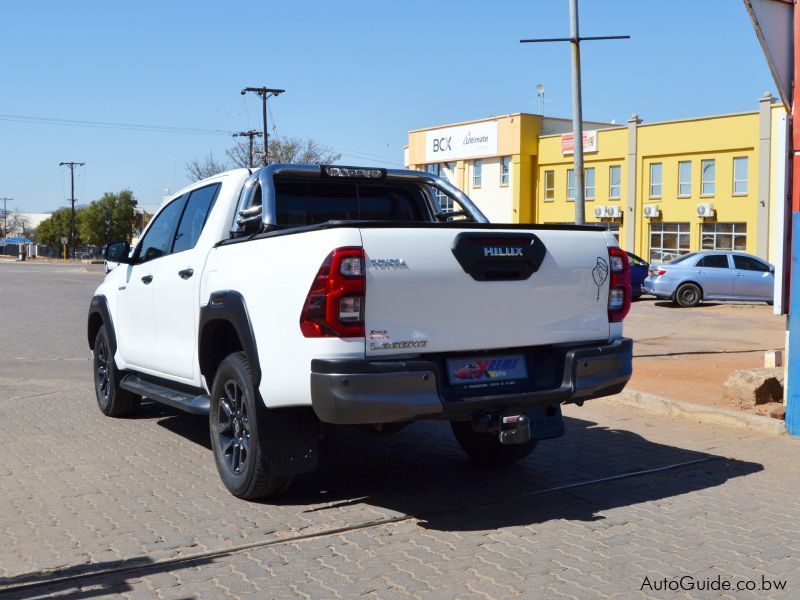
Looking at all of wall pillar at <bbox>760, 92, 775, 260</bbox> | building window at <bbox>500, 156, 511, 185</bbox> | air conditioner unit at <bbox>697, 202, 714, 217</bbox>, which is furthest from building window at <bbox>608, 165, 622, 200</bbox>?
wall pillar at <bbox>760, 92, 775, 260</bbox>

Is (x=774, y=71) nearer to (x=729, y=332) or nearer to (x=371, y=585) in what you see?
(x=371, y=585)

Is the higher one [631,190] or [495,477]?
[631,190]

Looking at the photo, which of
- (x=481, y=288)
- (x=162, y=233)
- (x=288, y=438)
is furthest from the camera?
(x=162, y=233)

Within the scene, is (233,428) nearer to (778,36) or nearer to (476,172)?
→ (778,36)

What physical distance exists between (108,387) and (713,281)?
65.6 feet

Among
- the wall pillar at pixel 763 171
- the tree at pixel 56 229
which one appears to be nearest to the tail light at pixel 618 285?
the wall pillar at pixel 763 171

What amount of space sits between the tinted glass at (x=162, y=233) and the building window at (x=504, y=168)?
178 ft

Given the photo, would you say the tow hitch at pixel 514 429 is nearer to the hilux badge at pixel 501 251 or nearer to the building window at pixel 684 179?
the hilux badge at pixel 501 251

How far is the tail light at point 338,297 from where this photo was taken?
4.95 m

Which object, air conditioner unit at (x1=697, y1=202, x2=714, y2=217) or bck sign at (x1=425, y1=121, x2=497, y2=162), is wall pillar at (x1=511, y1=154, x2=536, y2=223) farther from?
air conditioner unit at (x1=697, y1=202, x2=714, y2=217)

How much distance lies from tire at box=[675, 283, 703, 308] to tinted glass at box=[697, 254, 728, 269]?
0.69 metres

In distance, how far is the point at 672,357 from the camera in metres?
13.4

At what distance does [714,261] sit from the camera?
2566 cm

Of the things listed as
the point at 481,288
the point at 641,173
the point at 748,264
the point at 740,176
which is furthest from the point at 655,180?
the point at 481,288
